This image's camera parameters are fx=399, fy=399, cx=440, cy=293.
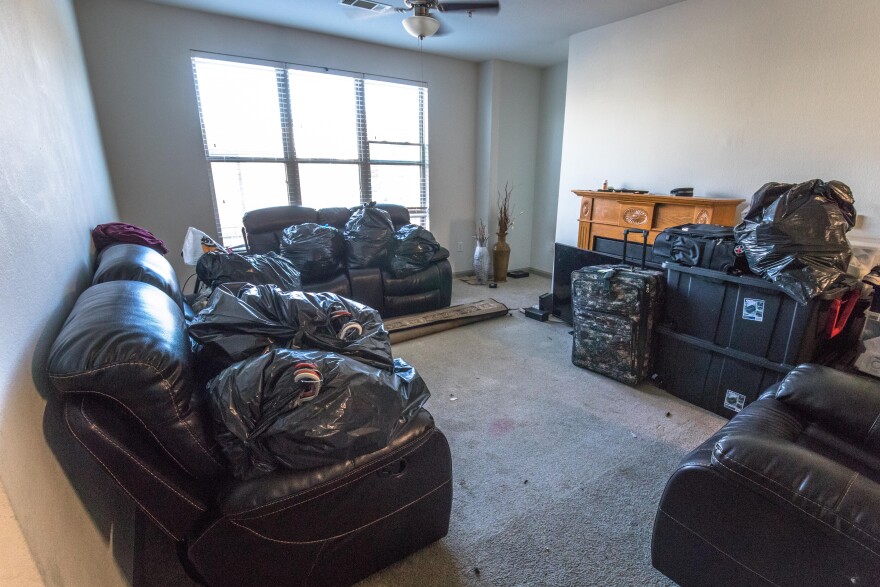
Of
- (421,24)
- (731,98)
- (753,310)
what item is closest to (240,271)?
(421,24)

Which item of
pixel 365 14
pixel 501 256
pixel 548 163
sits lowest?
pixel 501 256

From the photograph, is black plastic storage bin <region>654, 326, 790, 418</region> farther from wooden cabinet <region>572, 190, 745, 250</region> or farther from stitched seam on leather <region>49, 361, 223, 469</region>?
stitched seam on leather <region>49, 361, 223, 469</region>

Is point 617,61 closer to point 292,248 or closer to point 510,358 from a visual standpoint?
point 510,358

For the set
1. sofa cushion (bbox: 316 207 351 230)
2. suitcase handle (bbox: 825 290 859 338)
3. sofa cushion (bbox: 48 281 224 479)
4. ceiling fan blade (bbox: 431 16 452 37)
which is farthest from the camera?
sofa cushion (bbox: 316 207 351 230)

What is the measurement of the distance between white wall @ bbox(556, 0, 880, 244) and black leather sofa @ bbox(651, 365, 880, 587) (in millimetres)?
1902

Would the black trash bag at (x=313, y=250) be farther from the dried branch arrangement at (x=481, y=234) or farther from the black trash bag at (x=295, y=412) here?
the black trash bag at (x=295, y=412)

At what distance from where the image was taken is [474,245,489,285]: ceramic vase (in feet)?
16.2

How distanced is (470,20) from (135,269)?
3.26 m

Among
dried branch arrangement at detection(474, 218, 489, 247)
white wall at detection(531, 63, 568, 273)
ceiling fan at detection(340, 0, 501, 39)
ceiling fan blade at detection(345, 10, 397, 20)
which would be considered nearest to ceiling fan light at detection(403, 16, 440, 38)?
ceiling fan at detection(340, 0, 501, 39)

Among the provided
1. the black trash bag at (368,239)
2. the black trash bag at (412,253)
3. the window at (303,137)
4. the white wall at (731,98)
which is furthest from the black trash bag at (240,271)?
the white wall at (731,98)

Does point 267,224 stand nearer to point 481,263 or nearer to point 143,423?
point 481,263

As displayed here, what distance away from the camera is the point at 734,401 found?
2.19 meters

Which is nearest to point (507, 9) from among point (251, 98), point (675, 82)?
point (675, 82)

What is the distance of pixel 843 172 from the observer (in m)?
2.51
